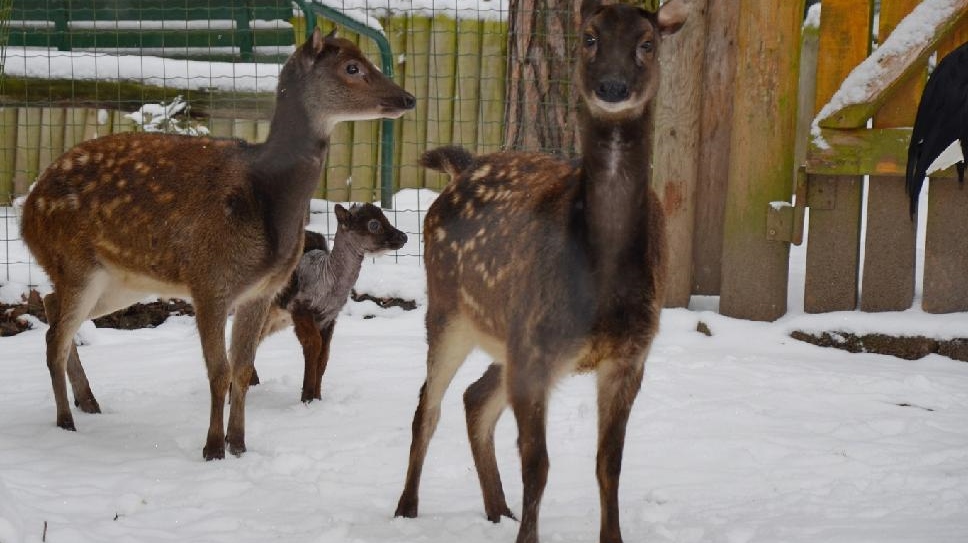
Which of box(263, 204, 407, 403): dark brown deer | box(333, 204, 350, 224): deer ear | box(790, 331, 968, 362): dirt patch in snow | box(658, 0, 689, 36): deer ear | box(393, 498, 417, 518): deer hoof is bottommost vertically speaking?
box(393, 498, 417, 518): deer hoof

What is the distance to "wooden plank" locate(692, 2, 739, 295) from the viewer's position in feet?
23.4

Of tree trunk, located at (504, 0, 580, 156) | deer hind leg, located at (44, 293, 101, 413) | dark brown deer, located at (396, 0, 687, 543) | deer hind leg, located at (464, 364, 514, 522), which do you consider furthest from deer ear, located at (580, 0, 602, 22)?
tree trunk, located at (504, 0, 580, 156)

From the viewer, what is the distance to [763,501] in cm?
454

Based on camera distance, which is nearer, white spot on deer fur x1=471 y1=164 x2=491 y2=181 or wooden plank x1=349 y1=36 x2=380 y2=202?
white spot on deer fur x1=471 y1=164 x2=491 y2=181

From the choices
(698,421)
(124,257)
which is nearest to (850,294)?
(698,421)

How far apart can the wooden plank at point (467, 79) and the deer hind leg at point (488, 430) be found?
24.1ft

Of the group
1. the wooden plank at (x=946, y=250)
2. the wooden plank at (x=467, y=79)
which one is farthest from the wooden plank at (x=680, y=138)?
the wooden plank at (x=467, y=79)

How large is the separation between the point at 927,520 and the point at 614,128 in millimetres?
1746

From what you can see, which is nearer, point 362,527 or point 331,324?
point 362,527

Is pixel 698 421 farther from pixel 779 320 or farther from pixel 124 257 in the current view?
pixel 124 257

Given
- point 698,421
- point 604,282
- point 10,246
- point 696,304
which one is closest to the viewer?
point 604,282

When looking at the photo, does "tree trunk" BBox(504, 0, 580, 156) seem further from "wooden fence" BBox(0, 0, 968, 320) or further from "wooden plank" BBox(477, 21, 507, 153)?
"wooden plank" BBox(477, 21, 507, 153)

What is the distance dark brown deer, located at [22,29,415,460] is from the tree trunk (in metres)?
2.19

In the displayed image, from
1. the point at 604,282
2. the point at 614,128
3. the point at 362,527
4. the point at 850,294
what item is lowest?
the point at 362,527
